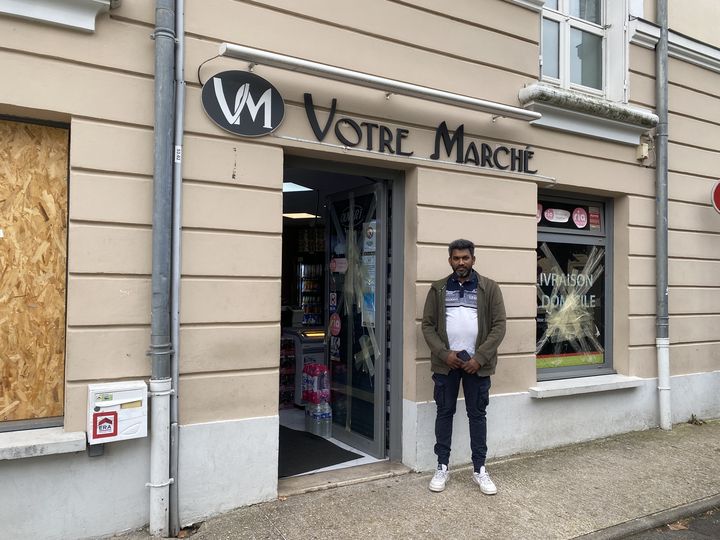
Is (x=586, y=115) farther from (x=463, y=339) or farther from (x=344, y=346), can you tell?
(x=344, y=346)

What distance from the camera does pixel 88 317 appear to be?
3596mm

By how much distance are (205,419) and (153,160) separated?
74.1 inches

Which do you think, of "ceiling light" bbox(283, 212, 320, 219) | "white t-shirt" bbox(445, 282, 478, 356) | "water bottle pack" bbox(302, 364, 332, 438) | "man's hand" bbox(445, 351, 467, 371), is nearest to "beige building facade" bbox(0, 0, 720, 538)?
"water bottle pack" bbox(302, 364, 332, 438)

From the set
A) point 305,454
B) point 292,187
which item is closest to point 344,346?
point 305,454

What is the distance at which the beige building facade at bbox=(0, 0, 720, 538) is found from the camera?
360 cm

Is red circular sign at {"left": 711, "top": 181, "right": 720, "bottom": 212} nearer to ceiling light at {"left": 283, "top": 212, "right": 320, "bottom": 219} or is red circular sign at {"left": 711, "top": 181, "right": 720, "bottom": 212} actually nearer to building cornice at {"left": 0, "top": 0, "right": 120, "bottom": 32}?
ceiling light at {"left": 283, "top": 212, "right": 320, "bottom": 219}

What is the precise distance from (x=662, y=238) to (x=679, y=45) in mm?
2454

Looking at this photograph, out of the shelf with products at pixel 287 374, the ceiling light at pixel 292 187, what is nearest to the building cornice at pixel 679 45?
the ceiling light at pixel 292 187

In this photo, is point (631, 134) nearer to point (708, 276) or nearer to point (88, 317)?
point (708, 276)

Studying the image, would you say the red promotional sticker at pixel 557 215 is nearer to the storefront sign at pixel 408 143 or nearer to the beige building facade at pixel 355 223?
the beige building facade at pixel 355 223

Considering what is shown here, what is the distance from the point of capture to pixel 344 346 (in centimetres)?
590

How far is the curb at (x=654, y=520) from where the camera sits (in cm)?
384

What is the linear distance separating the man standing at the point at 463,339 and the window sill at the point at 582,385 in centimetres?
117

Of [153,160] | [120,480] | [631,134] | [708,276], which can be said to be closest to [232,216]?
[153,160]
